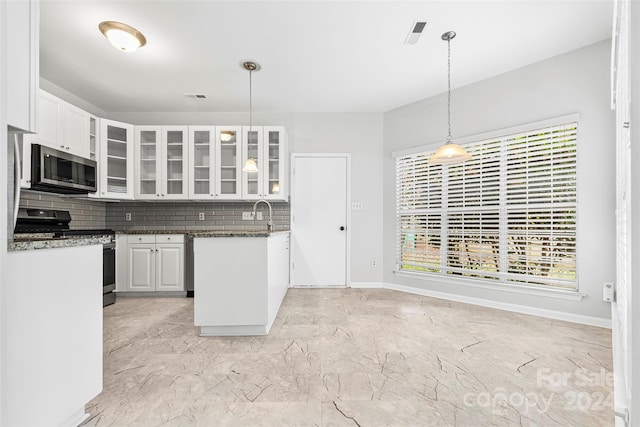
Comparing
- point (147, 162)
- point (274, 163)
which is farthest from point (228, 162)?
point (147, 162)

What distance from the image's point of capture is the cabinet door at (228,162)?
4.09m

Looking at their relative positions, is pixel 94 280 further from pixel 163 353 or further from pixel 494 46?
pixel 494 46

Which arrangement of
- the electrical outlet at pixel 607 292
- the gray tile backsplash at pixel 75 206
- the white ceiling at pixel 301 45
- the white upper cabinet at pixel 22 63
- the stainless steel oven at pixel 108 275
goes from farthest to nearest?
1. the stainless steel oven at pixel 108 275
2. the gray tile backsplash at pixel 75 206
3. the electrical outlet at pixel 607 292
4. the white ceiling at pixel 301 45
5. the white upper cabinet at pixel 22 63

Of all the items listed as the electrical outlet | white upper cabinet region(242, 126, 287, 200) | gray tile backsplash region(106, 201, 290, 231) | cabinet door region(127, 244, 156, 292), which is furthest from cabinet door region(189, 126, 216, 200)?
the electrical outlet

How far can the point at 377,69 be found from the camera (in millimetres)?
3172

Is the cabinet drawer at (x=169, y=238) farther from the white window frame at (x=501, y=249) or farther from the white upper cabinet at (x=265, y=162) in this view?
the white window frame at (x=501, y=249)

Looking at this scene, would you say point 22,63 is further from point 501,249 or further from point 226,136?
point 501,249

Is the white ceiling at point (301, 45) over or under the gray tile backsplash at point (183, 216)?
over

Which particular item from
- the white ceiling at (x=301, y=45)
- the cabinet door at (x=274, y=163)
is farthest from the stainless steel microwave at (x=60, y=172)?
the cabinet door at (x=274, y=163)

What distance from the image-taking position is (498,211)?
3.27m

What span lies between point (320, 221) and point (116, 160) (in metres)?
2.89

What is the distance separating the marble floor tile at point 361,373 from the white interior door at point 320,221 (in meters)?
1.49

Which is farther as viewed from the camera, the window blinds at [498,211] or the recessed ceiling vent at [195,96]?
the recessed ceiling vent at [195,96]

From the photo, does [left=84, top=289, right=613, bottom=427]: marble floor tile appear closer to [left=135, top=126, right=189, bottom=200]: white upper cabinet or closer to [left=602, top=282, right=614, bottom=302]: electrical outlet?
[left=602, top=282, right=614, bottom=302]: electrical outlet
